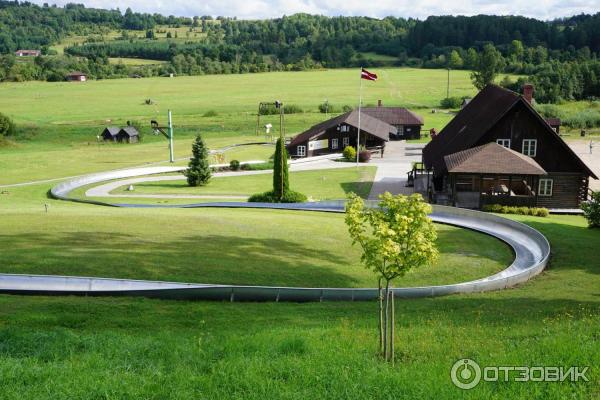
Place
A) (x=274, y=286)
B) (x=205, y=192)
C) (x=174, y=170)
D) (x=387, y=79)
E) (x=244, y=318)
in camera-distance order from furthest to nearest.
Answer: (x=387, y=79) → (x=174, y=170) → (x=205, y=192) → (x=274, y=286) → (x=244, y=318)

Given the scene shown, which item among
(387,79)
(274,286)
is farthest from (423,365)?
(387,79)

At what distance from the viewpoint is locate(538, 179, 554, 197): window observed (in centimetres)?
4431

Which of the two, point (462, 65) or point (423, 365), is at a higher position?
point (462, 65)

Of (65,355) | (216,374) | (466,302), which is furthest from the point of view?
(466,302)

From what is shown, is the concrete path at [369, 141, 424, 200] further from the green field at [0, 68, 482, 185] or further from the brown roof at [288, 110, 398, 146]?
the green field at [0, 68, 482, 185]

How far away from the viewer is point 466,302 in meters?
19.2

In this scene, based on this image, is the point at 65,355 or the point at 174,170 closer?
the point at 65,355

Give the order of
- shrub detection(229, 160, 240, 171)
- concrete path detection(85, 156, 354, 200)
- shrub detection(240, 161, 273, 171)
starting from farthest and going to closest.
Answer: shrub detection(240, 161, 273, 171), shrub detection(229, 160, 240, 171), concrete path detection(85, 156, 354, 200)

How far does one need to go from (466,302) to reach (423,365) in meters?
7.80

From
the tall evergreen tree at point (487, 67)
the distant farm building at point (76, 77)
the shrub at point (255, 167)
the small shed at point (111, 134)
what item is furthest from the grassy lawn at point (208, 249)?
the distant farm building at point (76, 77)

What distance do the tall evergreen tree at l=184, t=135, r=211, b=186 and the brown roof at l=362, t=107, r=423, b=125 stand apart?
39.3 metres

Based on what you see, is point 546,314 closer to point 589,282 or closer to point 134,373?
point 589,282

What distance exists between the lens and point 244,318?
16953mm
